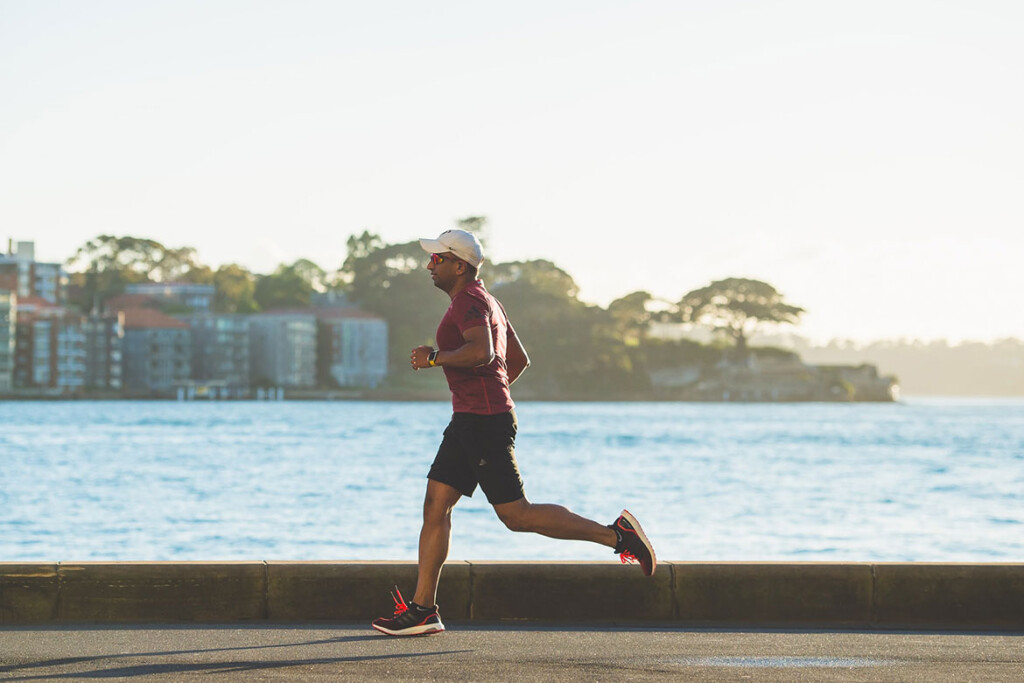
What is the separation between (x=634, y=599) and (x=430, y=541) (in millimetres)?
1394

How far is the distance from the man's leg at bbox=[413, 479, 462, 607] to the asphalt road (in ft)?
1.04

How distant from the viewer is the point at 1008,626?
708cm

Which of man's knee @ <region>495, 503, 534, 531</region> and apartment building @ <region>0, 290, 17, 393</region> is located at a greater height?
apartment building @ <region>0, 290, 17, 393</region>

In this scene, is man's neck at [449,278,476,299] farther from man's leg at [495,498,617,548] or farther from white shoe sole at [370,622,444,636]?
white shoe sole at [370,622,444,636]

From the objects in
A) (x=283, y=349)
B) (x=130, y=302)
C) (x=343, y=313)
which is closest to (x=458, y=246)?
(x=283, y=349)

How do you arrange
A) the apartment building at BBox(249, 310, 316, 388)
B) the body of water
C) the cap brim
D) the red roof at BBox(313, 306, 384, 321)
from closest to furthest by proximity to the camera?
the cap brim < the body of water < the apartment building at BBox(249, 310, 316, 388) < the red roof at BBox(313, 306, 384, 321)

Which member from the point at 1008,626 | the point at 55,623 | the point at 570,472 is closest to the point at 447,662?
the point at 55,623

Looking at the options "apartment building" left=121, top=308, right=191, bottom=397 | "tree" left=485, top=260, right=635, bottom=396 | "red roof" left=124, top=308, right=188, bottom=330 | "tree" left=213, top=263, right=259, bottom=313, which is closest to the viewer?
"red roof" left=124, top=308, right=188, bottom=330

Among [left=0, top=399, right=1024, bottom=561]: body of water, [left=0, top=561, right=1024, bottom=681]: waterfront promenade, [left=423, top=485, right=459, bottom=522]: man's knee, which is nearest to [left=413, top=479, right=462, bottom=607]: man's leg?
[left=423, top=485, right=459, bottom=522]: man's knee

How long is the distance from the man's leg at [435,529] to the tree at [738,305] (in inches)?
6177

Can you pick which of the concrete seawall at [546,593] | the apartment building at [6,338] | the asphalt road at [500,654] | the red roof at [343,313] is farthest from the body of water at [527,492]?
the red roof at [343,313]

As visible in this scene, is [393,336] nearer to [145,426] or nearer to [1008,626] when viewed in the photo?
[145,426]

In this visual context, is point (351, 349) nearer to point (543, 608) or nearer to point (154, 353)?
point (154, 353)

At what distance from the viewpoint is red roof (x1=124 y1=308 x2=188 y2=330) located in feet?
498
